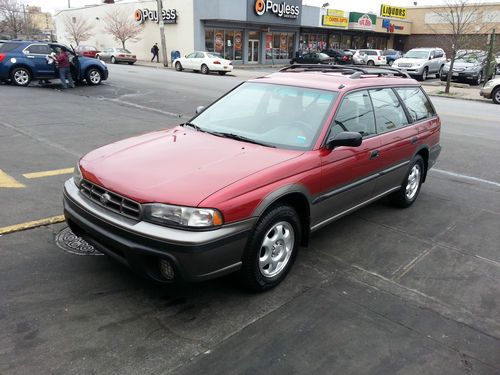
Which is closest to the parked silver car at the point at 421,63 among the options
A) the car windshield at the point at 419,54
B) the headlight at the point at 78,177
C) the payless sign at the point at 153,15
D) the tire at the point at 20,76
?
the car windshield at the point at 419,54

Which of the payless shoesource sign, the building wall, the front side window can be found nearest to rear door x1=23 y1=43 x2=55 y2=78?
the front side window

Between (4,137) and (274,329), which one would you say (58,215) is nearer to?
(274,329)

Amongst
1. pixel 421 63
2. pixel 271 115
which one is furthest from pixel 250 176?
pixel 421 63

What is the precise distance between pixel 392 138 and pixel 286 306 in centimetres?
247

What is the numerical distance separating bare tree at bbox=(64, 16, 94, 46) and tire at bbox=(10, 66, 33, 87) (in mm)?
37377

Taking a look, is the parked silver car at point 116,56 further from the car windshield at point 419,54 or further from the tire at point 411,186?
the tire at point 411,186

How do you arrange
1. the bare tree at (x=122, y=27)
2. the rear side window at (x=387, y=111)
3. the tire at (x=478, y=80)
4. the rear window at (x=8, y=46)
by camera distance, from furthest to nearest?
the bare tree at (x=122, y=27)
the tire at (x=478, y=80)
the rear window at (x=8, y=46)
the rear side window at (x=387, y=111)

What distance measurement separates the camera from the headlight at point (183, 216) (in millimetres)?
2998

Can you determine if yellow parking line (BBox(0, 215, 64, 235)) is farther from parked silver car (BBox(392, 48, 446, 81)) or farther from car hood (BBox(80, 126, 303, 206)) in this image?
parked silver car (BBox(392, 48, 446, 81))

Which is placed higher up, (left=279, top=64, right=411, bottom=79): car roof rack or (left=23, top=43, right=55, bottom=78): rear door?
(left=279, top=64, right=411, bottom=79): car roof rack

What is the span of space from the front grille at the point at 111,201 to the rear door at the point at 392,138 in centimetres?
270

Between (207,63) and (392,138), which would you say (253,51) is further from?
(392,138)

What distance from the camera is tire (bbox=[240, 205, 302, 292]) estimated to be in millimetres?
3340

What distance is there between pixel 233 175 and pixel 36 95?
1315 cm
